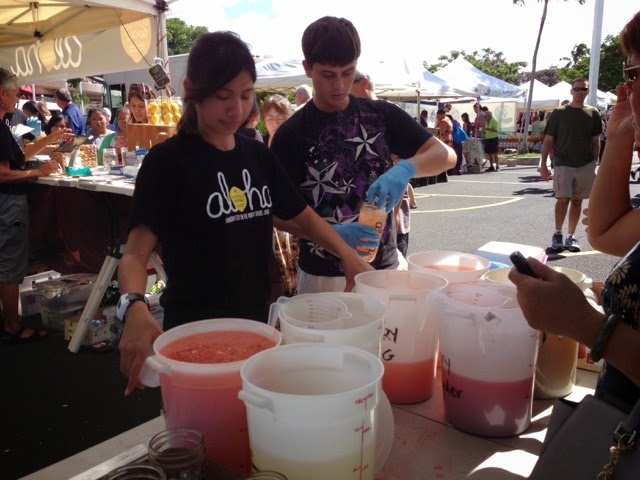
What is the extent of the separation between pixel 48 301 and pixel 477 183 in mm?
11253

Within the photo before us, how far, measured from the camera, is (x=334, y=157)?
2.08 metres

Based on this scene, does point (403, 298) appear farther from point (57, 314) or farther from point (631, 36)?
point (57, 314)

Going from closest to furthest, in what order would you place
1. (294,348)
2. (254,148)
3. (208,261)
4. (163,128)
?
(294,348)
(208,261)
(254,148)
(163,128)

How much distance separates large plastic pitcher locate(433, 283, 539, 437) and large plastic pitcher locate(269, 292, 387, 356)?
0.18 m

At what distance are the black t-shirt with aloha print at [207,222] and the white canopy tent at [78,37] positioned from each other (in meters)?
4.13

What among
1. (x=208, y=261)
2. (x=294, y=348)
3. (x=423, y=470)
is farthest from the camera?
(x=208, y=261)

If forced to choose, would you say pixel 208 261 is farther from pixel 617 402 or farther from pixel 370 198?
pixel 617 402

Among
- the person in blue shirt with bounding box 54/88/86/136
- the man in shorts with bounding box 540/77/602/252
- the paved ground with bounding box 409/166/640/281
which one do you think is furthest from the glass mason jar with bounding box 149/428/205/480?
the person in blue shirt with bounding box 54/88/86/136

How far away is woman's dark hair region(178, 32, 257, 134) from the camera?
5.06 ft

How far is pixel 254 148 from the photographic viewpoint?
1788 mm

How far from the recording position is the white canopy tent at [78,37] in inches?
217

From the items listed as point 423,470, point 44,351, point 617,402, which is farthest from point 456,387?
point 44,351

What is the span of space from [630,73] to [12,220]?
4452 millimetres

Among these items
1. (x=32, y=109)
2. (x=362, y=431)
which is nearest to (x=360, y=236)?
(x=362, y=431)
